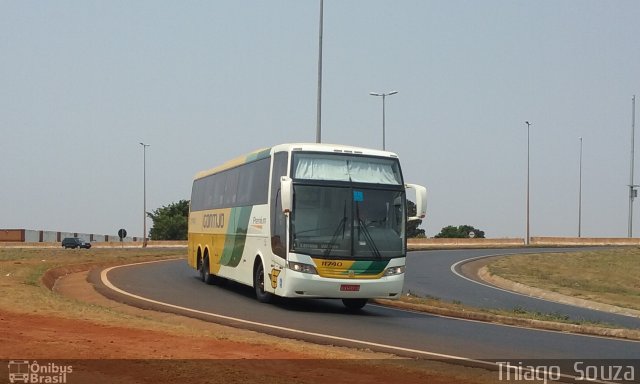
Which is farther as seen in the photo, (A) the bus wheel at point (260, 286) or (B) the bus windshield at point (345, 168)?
(A) the bus wheel at point (260, 286)

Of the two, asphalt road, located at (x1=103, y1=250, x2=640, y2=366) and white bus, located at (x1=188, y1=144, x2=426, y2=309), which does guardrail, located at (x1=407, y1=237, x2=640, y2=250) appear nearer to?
asphalt road, located at (x1=103, y1=250, x2=640, y2=366)

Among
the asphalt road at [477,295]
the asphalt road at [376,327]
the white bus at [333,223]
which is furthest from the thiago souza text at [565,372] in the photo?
the asphalt road at [477,295]

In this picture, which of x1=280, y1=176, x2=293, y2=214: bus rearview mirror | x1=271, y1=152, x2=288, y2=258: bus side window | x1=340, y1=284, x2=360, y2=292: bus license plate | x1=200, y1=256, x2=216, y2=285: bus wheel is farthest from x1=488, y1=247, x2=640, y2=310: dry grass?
x1=280, y1=176, x2=293, y2=214: bus rearview mirror

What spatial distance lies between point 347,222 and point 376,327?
3.14m

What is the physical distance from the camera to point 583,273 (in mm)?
46000

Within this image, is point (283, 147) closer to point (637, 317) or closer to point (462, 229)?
point (637, 317)

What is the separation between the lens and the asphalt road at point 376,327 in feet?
47.1

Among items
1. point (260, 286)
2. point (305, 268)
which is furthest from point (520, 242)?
point (305, 268)

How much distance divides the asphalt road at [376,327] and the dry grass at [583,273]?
1249 centimetres

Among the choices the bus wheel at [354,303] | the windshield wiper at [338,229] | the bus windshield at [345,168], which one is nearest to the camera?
the windshield wiper at [338,229]

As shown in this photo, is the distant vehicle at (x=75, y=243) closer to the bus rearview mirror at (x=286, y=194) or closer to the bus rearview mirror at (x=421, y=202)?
the bus rearview mirror at (x=286, y=194)

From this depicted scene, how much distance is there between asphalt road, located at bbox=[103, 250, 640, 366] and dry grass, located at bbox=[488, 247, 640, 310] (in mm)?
12492

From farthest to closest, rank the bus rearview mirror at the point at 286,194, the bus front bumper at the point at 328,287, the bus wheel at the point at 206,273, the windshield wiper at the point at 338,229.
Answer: the bus wheel at the point at 206,273 < the windshield wiper at the point at 338,229 < the bus front bumper at the point at 328,287 < the bus rearview mirror at the point at 286,194

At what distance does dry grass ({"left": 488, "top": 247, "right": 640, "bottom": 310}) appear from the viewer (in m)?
34.8
